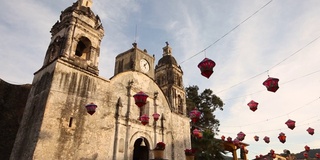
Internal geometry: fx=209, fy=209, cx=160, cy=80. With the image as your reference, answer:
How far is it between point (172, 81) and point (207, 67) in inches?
518

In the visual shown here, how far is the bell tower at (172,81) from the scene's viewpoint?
753 inches

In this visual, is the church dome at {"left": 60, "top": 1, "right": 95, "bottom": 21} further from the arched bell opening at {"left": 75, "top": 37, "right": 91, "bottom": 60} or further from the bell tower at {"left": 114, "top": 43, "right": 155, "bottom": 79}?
the bell tower at {"left": 114, "top": 43, "right": 155, "bottom": 79}

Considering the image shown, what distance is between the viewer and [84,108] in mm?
11633

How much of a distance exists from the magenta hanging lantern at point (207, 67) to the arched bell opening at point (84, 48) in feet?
30.5

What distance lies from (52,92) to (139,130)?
236 inches

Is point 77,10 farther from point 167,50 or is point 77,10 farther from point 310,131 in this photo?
point 310,131

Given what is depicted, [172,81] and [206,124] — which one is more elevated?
[172,81]

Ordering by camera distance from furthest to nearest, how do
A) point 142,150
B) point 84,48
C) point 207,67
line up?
point 142,150 → point 84,48 → point 207,67

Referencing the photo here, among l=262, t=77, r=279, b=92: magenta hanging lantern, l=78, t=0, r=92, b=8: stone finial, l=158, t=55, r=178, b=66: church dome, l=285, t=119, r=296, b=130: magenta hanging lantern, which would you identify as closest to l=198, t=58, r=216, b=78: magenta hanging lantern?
l=262, t=77, r=279, b=92: magenta hanging lantern

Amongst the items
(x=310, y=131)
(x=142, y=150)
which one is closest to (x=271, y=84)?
(x=310, y=131)

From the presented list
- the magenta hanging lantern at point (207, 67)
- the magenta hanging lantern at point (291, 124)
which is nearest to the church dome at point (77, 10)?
the magenta hanging lantern at point (207, 67)

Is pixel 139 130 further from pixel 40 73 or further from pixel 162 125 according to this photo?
pixel 40 73

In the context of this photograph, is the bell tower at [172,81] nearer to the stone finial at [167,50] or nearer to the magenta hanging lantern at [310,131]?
the stone finial at [167,50]

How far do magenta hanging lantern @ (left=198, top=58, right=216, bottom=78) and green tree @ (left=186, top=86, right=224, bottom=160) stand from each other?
43.3 ft
